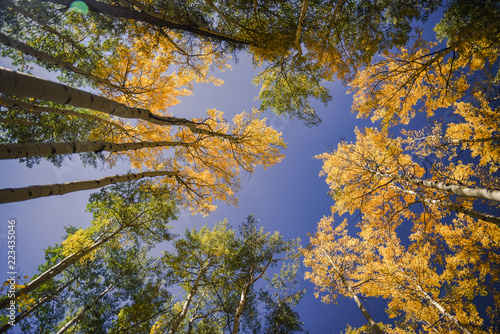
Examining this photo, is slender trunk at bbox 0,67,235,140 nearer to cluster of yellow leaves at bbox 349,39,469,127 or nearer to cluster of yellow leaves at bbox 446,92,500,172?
cluster of yellow leaves at bbox 349,39,469,127

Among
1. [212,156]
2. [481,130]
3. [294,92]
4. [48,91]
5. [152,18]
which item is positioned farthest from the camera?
[212,156]

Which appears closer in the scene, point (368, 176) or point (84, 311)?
point (84, 311)

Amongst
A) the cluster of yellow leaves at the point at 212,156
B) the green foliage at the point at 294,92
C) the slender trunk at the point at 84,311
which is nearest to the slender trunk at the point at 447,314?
the cluster of yellow leaves at the point at 212,156

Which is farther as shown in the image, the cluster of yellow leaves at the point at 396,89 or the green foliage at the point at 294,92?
the green foliage at the point at 294,92

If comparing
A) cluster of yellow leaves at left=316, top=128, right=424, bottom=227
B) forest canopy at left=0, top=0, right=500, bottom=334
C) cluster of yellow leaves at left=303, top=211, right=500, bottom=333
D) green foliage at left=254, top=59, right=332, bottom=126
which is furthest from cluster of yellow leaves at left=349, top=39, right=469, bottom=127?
cluster of yellow leaves at left=303, top=211, right=500, bottom=333

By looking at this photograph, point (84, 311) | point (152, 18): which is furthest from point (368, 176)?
point (84, 311)

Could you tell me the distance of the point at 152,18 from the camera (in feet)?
17.0

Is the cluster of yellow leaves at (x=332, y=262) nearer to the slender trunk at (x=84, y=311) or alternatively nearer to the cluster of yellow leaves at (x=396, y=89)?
the cluster of yellow leaves at (x=396, y=89)

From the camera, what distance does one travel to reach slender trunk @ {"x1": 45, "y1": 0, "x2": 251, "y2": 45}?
461 centimetres

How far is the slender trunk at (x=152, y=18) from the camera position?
4609mm

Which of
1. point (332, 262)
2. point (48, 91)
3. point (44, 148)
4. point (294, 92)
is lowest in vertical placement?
point (332, 262)

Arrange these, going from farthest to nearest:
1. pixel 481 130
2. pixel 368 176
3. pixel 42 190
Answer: pixel 368 176
pixel 481 130
pixel 42 190

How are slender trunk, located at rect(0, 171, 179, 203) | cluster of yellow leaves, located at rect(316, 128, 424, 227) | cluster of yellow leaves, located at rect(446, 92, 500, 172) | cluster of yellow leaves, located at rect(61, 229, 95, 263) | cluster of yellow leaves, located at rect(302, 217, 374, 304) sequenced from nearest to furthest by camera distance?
→ slender trunk, located at rect(0, 171, 179, 203) < cluster of yellow leaves, located at rect(446, 92, 500, 172) < cluster of yellow leaves, located at rect(316, 128, 424, 227) < cluster of yellow leaves, located at rect(61, 229, 95, 263) < cluster of yellow leaves, located at rect(302, 217, 374, 304)

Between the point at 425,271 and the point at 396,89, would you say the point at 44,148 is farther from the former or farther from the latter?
the point at 425,271
